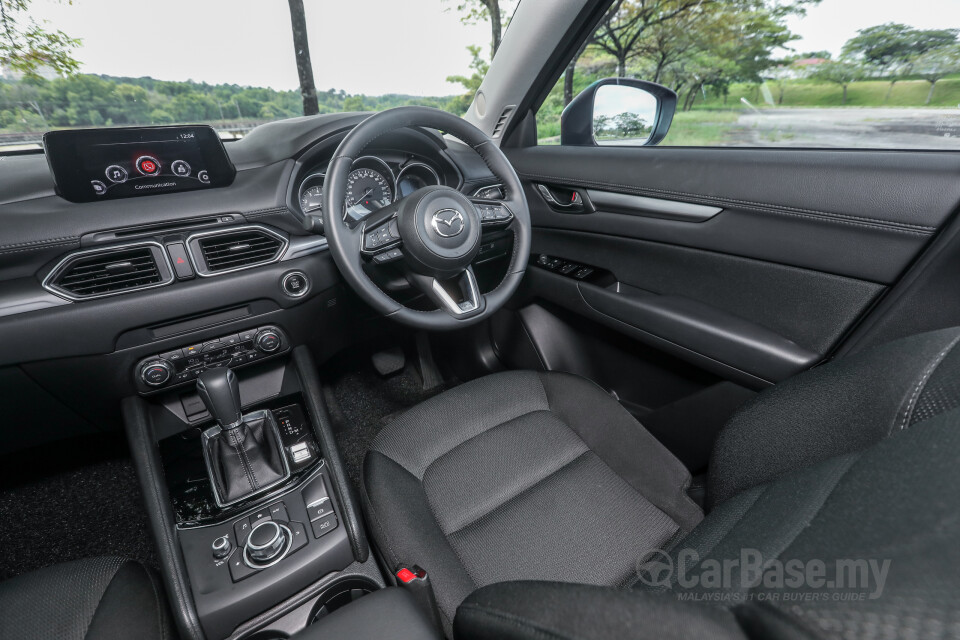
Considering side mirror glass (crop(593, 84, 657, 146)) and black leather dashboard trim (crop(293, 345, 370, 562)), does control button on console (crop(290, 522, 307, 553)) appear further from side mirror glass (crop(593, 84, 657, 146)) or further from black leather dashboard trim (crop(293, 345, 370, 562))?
side mirror glass (crop(593, 84, 657, 146))

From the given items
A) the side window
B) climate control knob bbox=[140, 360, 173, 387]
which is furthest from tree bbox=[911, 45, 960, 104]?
climate control knob bbox=[140, 360, 173, 387]

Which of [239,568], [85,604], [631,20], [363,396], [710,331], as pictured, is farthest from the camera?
[363,396]

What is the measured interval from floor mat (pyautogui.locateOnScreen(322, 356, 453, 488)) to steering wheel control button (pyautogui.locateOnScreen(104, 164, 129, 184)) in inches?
40.0

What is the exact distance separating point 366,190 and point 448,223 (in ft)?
1.68

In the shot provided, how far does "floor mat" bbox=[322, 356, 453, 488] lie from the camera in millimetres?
1955

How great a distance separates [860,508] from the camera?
43cm

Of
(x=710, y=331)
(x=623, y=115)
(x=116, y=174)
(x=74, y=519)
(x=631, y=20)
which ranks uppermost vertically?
(x=631, y=20)

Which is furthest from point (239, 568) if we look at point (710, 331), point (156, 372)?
point (710, 331)

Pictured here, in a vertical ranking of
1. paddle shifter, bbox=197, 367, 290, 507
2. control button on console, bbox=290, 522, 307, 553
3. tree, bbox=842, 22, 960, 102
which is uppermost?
tree, bbox=842, 22, 960, 102

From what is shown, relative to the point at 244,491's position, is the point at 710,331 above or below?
above

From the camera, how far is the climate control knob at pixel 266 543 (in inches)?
44.2

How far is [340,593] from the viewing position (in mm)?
1183

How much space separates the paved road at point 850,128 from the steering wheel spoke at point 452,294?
881 millimetres

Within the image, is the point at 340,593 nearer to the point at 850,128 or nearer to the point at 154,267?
the point at 154,267
